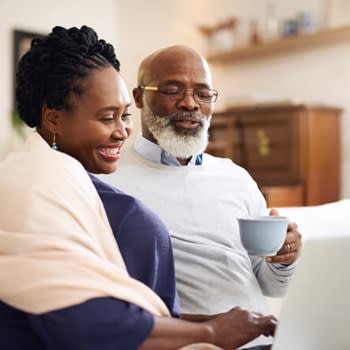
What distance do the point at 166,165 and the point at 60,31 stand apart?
0.65 m

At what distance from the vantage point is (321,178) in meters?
4.17

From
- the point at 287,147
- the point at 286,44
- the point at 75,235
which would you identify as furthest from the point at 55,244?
the point at 286,44

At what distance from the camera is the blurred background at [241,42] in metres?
4.36

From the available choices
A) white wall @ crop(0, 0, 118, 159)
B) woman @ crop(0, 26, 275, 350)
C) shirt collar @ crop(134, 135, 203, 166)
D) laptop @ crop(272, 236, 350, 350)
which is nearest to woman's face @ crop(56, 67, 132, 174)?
woman @ crop(0, 26, 275, 350)

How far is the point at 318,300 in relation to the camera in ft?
3.16

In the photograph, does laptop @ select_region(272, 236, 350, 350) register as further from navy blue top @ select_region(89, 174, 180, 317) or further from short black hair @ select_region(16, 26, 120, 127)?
short black hair @ select_region(16, 26, 120, 127)

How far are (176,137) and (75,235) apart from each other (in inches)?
34.0

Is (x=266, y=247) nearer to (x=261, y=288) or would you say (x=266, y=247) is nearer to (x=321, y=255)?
(x=321, y=255)

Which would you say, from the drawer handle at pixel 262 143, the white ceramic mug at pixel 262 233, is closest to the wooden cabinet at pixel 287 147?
the drawer handle at pixel 262 143

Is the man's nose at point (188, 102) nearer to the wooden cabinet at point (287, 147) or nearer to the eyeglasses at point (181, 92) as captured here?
the eyeglasses at point (181, 92)

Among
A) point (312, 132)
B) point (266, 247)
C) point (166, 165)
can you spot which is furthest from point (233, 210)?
point (312, 132)

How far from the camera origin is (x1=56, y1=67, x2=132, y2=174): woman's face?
1044 millimetres

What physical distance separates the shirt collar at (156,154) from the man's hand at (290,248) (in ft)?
1.40

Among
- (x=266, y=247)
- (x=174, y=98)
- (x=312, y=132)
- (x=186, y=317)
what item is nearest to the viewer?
(x=266, y=247)
